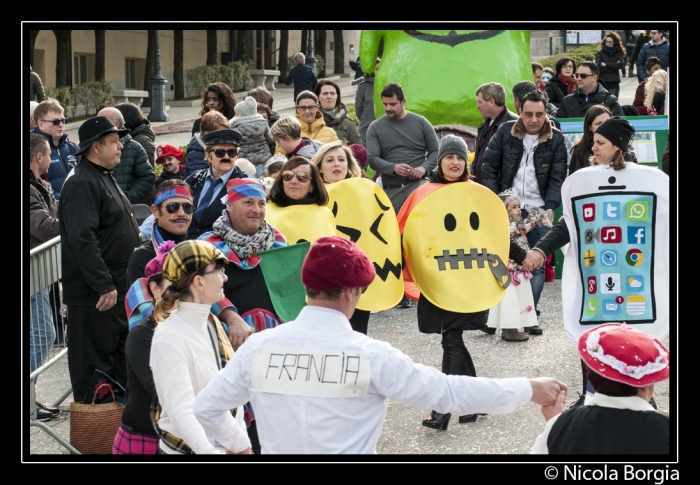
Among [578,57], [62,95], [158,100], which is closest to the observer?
[62,95]

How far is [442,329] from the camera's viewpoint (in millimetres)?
6172

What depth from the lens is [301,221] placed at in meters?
5.90

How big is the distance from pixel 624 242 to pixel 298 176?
6.56 ft

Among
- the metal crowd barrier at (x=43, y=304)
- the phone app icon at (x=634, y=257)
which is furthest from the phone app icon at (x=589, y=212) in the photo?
the metal crowd barrier at (x=43, y=304)

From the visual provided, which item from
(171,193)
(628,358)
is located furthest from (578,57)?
(628,358)

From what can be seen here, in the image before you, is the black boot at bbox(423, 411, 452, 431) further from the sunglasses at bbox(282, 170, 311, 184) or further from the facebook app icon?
the sunglasses at bbox(282, 170, 311, 184)

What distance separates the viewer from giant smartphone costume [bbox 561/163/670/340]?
19.1 feet

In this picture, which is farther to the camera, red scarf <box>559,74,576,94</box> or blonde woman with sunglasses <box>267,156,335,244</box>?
red scarf <box>559,74,576,94</box>

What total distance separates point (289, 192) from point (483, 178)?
2.91 meters

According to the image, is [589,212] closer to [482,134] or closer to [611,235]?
[611,235]

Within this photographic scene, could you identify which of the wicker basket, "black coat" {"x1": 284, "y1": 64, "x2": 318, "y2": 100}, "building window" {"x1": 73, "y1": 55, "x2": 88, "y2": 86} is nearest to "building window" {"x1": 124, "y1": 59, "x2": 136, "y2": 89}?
"building window" {"x1": 73, "y1": 55, "x2": 88, "y2": 86}

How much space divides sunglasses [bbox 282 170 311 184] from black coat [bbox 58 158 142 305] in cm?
110
